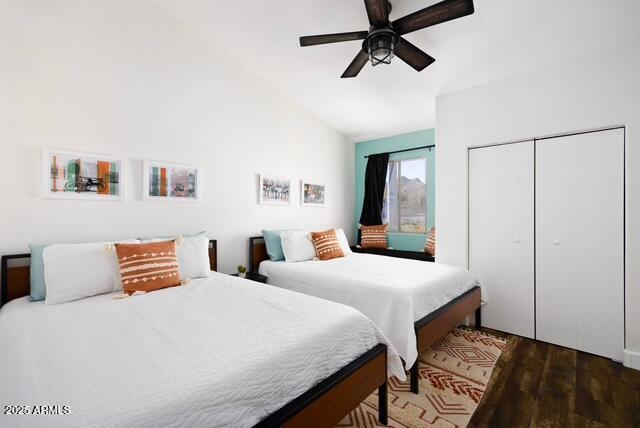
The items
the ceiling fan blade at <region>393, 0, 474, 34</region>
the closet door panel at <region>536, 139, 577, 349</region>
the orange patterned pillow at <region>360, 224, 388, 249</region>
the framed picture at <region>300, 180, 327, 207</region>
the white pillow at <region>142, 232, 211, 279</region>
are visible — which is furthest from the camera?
the orange patterned pillow at <region>360, 224, 388, 249</region>

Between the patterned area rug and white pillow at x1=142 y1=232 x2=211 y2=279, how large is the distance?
4.96ft

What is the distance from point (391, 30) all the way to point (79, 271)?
8.47 ft

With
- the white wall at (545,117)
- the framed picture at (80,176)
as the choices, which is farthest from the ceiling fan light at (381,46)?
the framed picture at (80,176)

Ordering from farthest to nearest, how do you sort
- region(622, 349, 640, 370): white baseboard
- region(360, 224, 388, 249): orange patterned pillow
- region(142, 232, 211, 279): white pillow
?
region(360, 224, 388, 249): orange patterned pillow, region(142, 232, 211, 279): white pillow, region(622, 349, 640, 370): white baseboard

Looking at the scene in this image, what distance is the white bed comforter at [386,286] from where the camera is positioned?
2008mm

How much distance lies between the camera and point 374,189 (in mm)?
4770

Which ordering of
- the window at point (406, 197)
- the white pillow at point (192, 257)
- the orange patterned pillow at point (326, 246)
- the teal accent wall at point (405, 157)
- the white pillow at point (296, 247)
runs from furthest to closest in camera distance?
the window at point (406, 197), the teal accent wall at point (405, 157), the orange patterned pillow at point (326, 246), the white pillow at point (296, 247), the white pillow at point (192, 257)

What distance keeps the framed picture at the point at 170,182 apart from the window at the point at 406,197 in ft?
9.68

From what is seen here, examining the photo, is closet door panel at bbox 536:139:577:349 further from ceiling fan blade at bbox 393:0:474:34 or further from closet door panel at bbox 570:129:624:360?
ceiling fan blade at bbox 393:0:474:34

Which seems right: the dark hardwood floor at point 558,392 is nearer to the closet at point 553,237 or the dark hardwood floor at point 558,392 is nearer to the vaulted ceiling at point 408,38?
the closet at point 553,237

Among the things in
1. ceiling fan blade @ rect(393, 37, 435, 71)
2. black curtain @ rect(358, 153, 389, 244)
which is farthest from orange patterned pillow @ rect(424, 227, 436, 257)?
ceiling fan blade @ rect(393, 37, 435, 71)

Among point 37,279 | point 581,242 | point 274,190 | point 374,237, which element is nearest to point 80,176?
point 37,279

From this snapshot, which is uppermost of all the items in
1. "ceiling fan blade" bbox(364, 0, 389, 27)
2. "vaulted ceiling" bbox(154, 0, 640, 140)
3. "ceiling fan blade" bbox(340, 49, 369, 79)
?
"vaulted ceiling" bbox(154, 0, 640, 140)

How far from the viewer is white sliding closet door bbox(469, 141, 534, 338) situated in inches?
110
